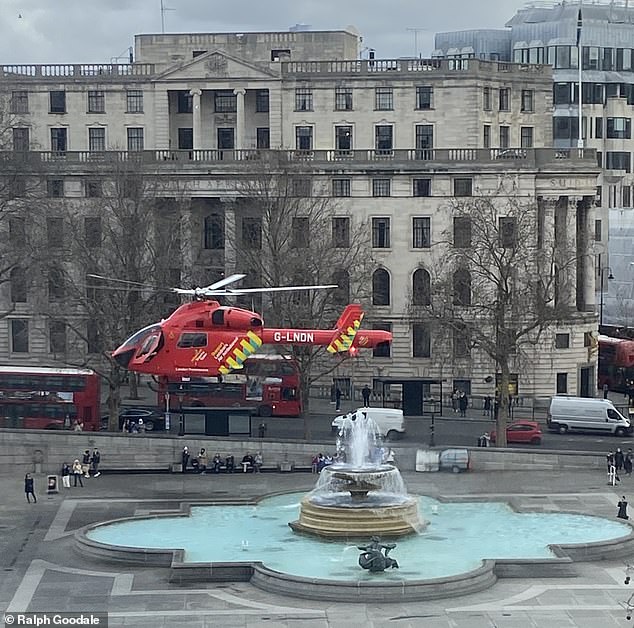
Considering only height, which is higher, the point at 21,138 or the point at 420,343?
the point at 21,138

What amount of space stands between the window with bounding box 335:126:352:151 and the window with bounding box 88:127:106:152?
50.4 feet

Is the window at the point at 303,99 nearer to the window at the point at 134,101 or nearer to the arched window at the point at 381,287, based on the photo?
A: the window at the point at 134,101

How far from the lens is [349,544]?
178ft

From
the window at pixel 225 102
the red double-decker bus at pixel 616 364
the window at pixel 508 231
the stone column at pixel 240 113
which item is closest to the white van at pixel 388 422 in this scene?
the window at pixel 508 231

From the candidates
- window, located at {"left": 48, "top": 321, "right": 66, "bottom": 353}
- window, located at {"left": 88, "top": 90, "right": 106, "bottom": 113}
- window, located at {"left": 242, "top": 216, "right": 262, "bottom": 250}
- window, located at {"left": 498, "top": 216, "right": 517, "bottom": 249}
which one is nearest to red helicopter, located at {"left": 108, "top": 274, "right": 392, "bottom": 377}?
window, located at {"left": 498, "top": 216, "right": 517, "bottom": 249}

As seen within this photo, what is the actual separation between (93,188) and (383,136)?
20.3m

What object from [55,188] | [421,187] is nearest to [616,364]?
[421,187]

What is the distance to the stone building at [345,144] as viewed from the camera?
319 ft

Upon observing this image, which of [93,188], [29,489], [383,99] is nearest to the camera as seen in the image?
[29,489]

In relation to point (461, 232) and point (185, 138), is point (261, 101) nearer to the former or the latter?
point (185, 138)

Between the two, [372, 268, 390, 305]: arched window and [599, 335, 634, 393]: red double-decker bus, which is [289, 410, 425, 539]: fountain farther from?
[599, 335, 634, 393]: red double-decker bus

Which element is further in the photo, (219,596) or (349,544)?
(349,544)

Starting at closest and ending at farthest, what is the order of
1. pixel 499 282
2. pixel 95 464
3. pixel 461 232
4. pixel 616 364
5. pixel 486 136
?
pixel 95 464, pixel 499 282, pixel 461 232, pixel 616 364, pixel 486 136

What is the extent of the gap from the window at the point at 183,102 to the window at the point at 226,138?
2519 millimetres
